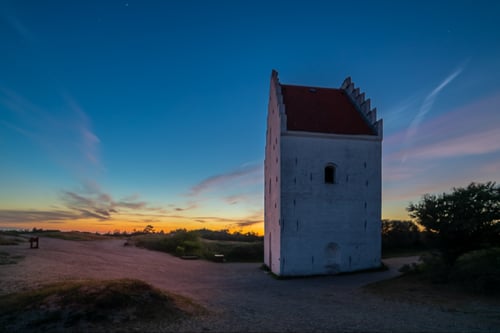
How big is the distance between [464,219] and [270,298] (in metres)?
8.65

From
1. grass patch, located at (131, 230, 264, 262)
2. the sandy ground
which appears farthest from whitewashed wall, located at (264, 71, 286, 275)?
grass patch, located at (131, 230, 264, 262)

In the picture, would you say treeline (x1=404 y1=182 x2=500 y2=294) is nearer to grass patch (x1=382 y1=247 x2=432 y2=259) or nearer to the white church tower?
the white church tower

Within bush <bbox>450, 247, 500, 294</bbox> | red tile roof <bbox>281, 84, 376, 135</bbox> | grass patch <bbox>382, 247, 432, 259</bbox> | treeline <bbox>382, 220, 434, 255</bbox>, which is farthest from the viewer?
treeline <bbox>382, 220, 434, 255</bbox>

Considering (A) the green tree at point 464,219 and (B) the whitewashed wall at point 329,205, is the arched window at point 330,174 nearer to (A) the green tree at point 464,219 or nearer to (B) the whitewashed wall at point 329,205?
(B) the whitewashed wall at point 329,205

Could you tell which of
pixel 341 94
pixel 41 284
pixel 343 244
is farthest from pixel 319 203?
pixel 41 284

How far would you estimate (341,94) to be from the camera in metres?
23.8

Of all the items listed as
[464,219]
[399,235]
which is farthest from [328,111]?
[399,235]

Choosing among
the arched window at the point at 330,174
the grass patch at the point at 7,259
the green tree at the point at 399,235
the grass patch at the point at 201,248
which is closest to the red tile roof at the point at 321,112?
the arched window at the point at 330,174

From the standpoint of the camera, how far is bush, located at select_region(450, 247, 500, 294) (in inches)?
460

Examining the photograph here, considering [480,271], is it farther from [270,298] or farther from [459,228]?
[270,298]

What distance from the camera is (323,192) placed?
1942 cm

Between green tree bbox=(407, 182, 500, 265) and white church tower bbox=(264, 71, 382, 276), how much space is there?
15.5 feet

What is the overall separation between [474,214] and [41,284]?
54.8 feet

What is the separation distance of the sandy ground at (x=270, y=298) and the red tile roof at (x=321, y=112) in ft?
27.2
